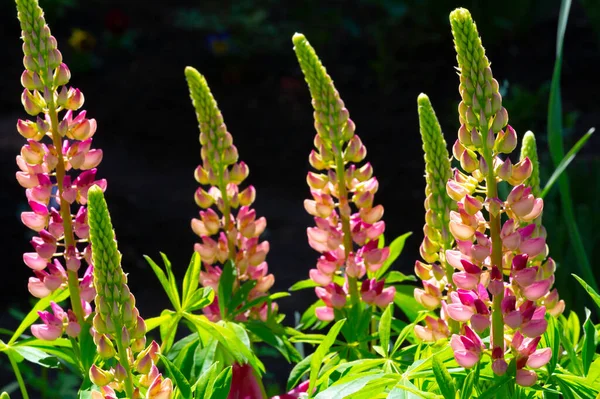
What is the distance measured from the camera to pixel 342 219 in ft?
4.01

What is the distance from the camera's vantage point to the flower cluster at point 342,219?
1.20 m

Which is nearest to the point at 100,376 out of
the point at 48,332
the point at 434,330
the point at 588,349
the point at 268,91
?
the point at 48,332

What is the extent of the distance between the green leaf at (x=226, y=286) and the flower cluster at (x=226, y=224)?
3cm

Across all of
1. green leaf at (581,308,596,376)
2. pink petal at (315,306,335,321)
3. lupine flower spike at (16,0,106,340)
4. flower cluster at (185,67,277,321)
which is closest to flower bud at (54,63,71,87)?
lupine flower spike at (16,0,106,340)

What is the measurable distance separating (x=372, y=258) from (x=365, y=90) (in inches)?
214

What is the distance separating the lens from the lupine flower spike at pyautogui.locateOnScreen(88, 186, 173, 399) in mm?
834

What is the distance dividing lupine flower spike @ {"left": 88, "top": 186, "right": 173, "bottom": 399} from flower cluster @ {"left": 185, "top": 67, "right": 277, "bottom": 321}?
1.08 feet

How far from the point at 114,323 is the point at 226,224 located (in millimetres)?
437

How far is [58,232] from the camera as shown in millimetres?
1105

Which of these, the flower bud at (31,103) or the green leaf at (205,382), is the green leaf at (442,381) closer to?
the green leaf at (205,382)

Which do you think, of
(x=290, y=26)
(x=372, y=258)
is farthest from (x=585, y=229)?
(x=290, y=26)

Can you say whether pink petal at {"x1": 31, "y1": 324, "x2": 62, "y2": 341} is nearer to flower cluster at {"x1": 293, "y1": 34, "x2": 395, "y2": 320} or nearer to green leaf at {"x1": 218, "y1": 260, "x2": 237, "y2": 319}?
green leaf at {"x1": 218, "y1": 260, "x2": 237, "y2": 319}

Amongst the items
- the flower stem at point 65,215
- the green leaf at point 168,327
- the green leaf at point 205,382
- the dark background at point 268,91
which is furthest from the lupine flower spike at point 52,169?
the dark background at point 268,91

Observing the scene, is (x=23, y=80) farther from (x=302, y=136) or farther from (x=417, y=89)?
(x=417, y=89)
